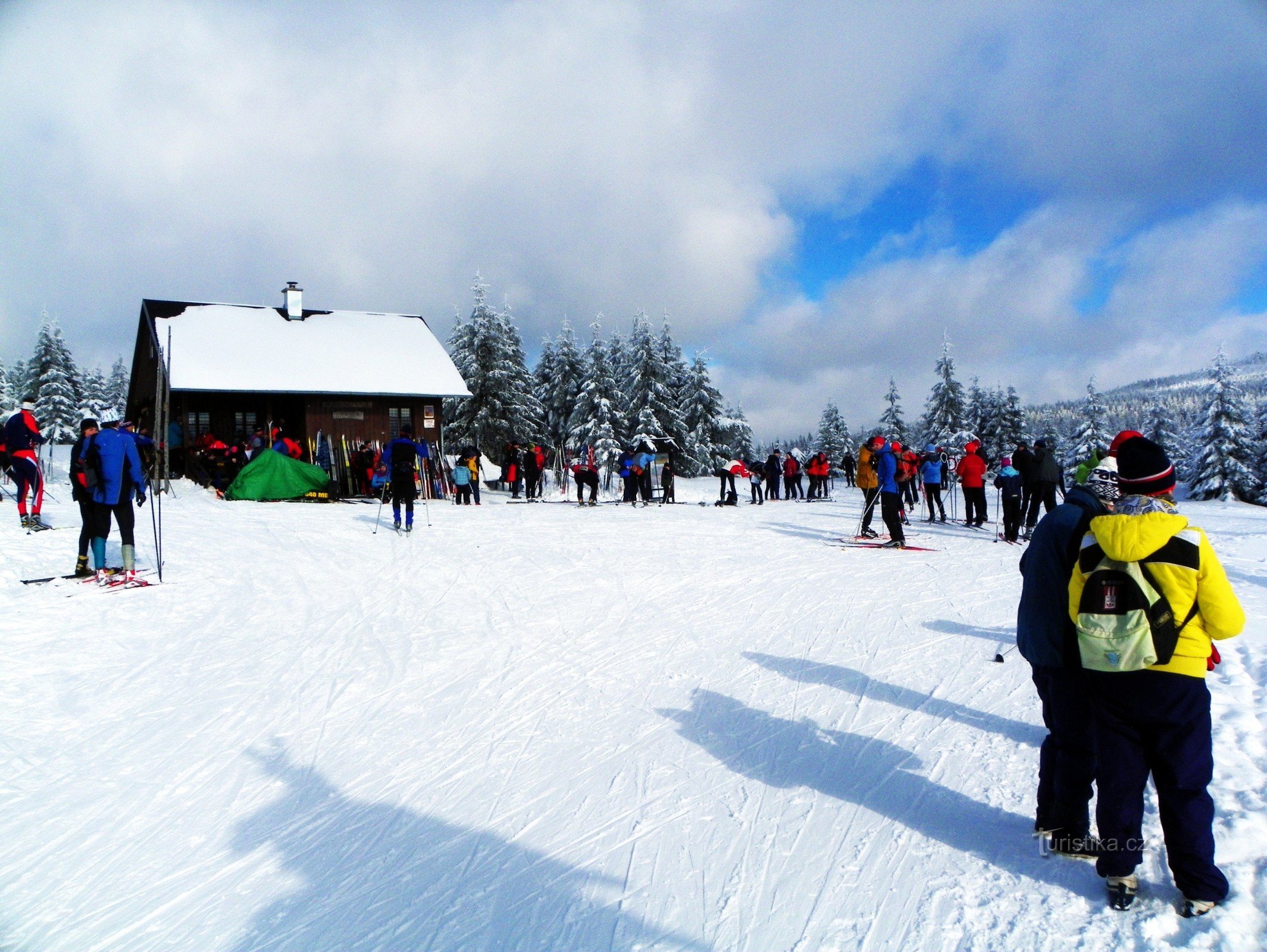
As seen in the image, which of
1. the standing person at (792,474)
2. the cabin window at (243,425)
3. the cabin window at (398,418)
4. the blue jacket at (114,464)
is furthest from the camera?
the cabin window at (398,418)

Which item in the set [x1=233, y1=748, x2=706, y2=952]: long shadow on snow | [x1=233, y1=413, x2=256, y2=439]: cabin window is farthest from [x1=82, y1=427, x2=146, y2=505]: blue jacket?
[x1=233, y1=413, x2=256, y2=439]: cabin window

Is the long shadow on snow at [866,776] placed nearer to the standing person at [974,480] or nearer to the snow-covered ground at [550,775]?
the snow-covered ground at [550,775]

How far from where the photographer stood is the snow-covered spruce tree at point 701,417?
41.8m

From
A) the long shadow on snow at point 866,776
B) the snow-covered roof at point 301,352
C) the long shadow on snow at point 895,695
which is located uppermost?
the snow-covered roof at point 301,352

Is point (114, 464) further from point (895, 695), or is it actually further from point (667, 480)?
point (667, 480)

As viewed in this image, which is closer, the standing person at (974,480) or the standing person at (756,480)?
the standing person at (974,480)

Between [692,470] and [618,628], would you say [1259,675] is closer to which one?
[618,628]

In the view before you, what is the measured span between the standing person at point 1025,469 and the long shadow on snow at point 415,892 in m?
12.0

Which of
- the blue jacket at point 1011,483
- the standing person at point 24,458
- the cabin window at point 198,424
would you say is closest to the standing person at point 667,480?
the blue jacket at point 1011,483

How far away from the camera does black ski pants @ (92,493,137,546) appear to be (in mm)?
8500

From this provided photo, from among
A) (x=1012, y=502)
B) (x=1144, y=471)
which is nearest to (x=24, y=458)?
(x=1144, y=471)

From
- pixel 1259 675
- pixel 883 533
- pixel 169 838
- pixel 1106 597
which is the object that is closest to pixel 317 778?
pixel 169 838

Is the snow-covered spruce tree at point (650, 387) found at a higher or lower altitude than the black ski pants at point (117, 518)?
higher

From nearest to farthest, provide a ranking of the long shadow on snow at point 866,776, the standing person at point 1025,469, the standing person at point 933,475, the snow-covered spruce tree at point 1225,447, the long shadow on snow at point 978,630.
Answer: the long shadow on snow at point 866,776 < the long shadow on snow at point 978,630 < the standing person at point 1025,469 < the standing person at point 933,475 < the snow-covered spruce tree at point 1225,447
